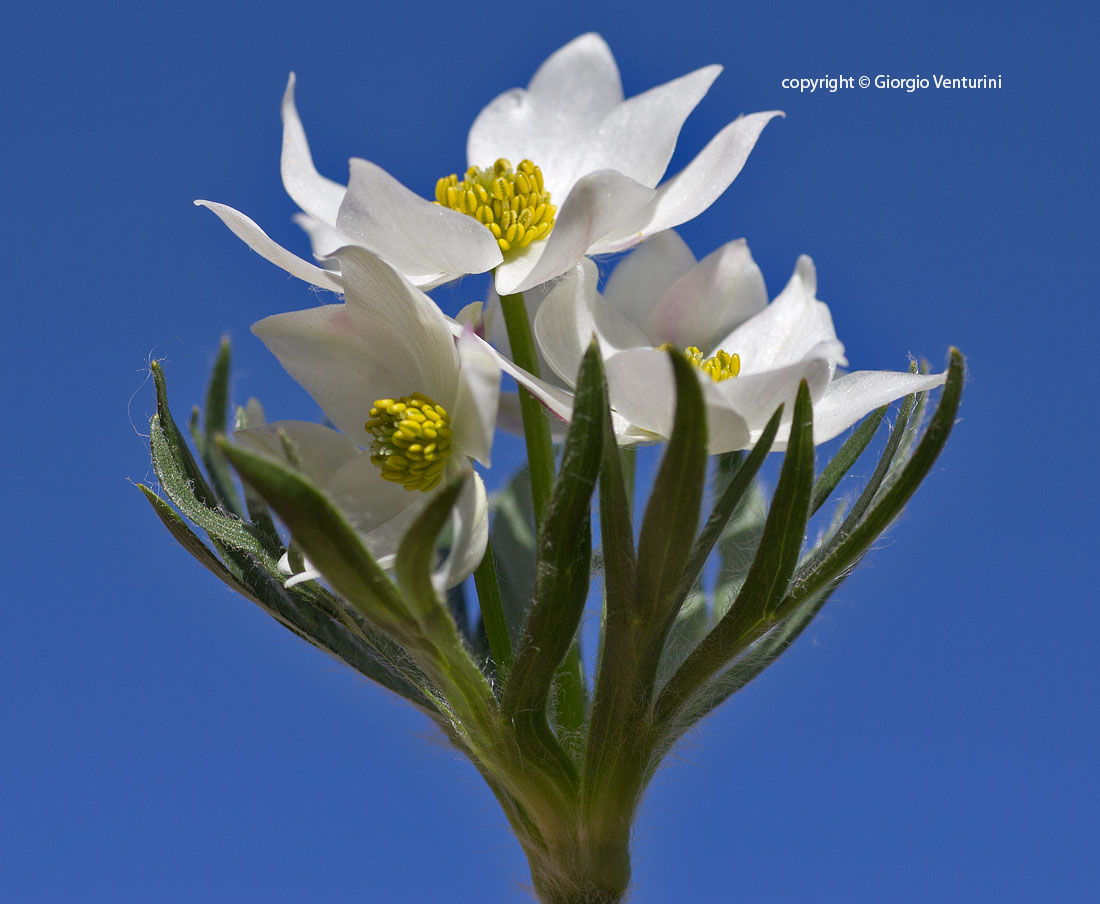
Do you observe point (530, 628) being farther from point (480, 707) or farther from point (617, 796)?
point (617, 796)

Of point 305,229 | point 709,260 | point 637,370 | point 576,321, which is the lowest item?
point 637,370

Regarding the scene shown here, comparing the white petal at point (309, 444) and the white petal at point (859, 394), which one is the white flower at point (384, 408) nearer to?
the white petal at point (309, 444)

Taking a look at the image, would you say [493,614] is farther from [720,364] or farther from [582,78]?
[582,78]

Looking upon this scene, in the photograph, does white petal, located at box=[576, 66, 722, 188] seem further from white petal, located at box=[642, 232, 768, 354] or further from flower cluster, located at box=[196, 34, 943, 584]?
white petal, located at box=[642, 232, 768, 354]

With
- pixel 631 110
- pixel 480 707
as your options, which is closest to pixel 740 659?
pixel 480 707

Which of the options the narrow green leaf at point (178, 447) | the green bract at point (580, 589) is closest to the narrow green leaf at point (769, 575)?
the green bract at point (580, 589)

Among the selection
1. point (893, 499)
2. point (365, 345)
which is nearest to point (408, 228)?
point (365, 345)

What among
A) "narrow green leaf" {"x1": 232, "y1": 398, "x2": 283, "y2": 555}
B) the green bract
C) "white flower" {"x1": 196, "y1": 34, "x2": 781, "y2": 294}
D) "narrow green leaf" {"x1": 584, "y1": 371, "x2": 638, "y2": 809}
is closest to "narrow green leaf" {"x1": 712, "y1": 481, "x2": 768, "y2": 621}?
the green bract
